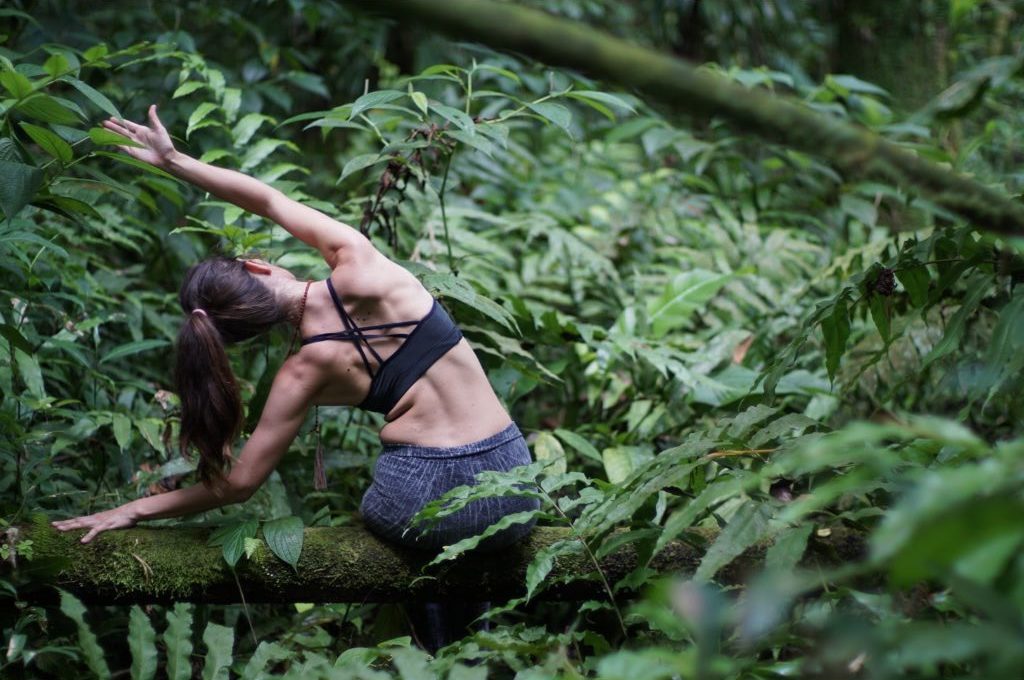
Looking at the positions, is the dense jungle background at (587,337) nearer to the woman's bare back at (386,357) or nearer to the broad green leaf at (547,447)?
the broad green leaf at (547,447)

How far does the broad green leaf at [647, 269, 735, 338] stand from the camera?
4.18 meters

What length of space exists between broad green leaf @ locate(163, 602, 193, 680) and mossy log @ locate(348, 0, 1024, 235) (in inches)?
66.9

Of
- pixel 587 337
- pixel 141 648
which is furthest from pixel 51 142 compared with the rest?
pixel 587 337

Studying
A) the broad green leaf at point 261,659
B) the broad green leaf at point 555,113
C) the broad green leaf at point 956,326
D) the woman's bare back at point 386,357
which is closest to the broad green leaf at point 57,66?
the woman's bare back at point 386,357

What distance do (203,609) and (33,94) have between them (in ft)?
5.35

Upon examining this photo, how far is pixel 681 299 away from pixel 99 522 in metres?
2.67

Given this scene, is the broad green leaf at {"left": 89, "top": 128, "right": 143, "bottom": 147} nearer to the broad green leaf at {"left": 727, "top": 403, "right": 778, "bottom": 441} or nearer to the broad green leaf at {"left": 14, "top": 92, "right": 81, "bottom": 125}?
the broad green leaf at {"left": 14, "top": 92, "right": 81, "bottom": 125}

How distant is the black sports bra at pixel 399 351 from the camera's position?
8.77 ft

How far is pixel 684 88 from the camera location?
1090mm

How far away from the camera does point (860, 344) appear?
391 centimetres

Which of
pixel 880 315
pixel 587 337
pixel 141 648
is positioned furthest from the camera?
pixel 587 337

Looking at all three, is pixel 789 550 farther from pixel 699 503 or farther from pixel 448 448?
pixel 448 448

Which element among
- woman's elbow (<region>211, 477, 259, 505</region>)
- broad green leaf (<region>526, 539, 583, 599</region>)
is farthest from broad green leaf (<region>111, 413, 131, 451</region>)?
broad green leaf (<region>526, 539, 583, 599</region>)

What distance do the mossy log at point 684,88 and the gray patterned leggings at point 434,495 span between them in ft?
5.56
